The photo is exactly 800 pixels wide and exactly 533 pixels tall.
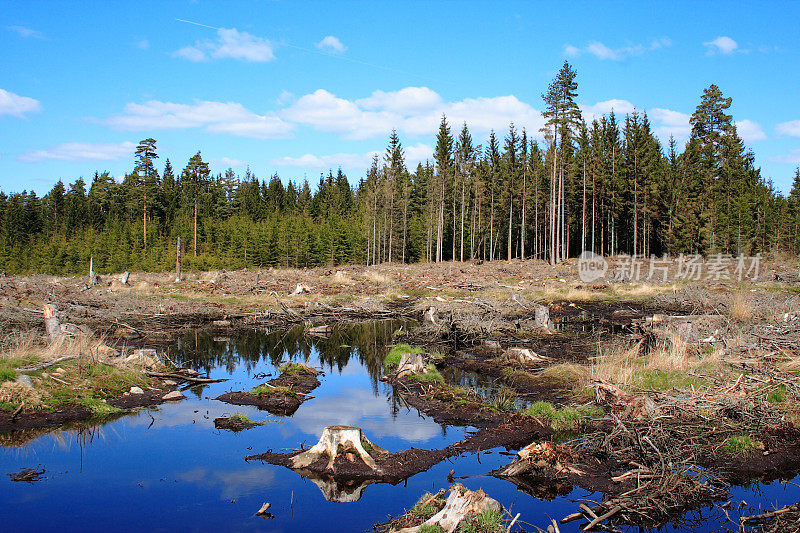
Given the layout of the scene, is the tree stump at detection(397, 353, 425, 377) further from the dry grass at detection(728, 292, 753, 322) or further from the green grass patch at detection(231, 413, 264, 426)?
the dry grass at detection(728, 292, 753, 322)

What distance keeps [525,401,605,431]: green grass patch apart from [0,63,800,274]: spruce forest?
3999cm

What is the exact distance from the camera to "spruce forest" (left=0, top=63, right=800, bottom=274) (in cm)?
5438

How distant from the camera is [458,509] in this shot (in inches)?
255

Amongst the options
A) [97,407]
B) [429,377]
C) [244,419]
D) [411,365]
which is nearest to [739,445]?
[429,377]

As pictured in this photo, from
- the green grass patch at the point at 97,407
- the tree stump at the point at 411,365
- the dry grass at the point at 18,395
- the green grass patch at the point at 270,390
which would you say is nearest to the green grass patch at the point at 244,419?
the green grass patch at the point at 270,390

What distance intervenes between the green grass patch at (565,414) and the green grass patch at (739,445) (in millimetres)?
2203

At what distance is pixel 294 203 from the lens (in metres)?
99.6

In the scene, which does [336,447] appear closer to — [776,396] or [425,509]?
[425,509]

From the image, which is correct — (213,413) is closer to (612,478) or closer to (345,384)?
(345,384)

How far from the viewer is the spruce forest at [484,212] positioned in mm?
54375

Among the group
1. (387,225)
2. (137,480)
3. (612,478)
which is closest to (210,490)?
(137,480)

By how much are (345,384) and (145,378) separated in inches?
218

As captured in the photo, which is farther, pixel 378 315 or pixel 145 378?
pixel 378 315

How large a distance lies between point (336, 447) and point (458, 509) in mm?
3267
